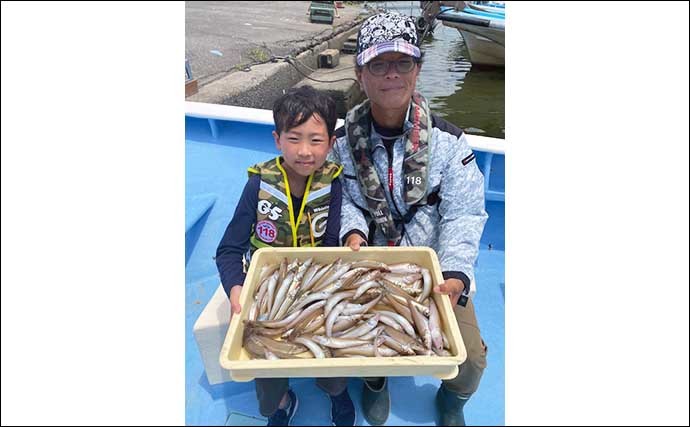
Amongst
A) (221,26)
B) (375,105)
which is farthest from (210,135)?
(221,26)

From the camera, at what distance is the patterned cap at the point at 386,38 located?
7.64ft

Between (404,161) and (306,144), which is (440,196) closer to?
(404,161)

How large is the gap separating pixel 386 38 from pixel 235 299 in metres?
1.68

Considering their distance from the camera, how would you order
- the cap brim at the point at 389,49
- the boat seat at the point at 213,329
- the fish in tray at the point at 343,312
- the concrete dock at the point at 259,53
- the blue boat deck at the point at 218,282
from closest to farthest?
the fish in tray at the point at 343,312
the cap brim at the point at 389,49
the boat seat at the point at 213,329
the blue boat deck at the point at 218,282
the concrete dock at the point at 259,53

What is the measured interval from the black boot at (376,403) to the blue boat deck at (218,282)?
0.05 meters

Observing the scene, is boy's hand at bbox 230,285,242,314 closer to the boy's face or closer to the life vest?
the boy's face

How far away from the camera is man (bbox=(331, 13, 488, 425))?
240cm

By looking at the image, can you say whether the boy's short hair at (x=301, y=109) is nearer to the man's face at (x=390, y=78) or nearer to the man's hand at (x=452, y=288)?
the man's face at (x=390, y=78)

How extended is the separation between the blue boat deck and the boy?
12.3 inches

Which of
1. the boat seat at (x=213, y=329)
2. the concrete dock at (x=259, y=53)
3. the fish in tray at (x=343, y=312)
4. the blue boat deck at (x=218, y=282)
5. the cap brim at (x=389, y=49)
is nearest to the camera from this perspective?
the fish in tray at (x=343, y=312)

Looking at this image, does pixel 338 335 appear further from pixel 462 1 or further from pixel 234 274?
pixel 462 1

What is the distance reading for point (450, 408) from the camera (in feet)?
8.20

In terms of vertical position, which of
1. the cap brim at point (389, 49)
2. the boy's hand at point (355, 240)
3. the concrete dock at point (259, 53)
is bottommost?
the boy's hand at point (355, 240)

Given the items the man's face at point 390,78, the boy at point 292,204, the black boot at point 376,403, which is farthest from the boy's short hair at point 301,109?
the black boot at point 376,403
